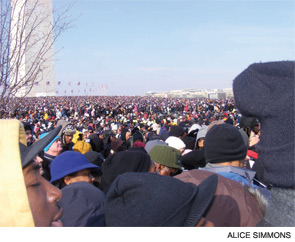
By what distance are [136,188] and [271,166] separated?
626 mm

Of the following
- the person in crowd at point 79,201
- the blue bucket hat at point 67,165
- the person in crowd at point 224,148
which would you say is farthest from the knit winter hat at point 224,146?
the blue bucket hat at point 67,165

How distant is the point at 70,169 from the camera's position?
3.00 meters

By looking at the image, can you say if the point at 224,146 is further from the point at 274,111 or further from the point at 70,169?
the point at 274,111

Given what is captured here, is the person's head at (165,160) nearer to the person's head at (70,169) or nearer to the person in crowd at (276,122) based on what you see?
the person's head at (70,169)

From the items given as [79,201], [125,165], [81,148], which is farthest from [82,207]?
[81,148]

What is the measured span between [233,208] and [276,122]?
2.69ft

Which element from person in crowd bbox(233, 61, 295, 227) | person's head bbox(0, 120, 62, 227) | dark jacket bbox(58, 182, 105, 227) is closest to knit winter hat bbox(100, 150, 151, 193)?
dark jacket bbox(58, 182, 105, 227)

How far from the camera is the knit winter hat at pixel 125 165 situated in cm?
310

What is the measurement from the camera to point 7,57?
508 centimetres

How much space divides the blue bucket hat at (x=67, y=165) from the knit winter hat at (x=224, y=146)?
40.0 inches

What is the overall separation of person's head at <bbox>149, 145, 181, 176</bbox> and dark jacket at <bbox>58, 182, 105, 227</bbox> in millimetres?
1308

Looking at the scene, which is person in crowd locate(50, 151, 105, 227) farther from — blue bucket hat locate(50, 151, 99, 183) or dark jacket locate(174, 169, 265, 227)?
dark jacket locate(174, 169, 265, 227)
